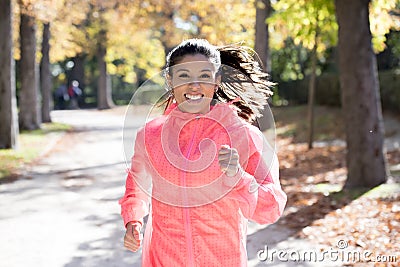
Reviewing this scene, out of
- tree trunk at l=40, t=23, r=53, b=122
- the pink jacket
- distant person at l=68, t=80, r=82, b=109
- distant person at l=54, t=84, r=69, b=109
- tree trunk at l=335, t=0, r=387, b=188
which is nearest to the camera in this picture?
the pink jacket

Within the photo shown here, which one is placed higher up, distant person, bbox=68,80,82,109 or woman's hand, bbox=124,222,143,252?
distant person, bbox=68,80,82,109

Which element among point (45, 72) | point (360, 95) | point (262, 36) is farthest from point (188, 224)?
point (45, 72)

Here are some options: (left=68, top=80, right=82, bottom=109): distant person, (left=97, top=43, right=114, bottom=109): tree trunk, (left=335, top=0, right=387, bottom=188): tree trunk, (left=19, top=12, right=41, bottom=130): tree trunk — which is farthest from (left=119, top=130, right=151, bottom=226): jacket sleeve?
(left=68, top=80, right=82, bottom=109): distant person

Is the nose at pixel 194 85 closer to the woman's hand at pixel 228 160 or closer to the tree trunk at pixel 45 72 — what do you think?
the woman's hand at pixel 228 160

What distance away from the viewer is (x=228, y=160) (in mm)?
2312

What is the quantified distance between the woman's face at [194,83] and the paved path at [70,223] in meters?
0.31

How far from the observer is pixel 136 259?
6.04 m

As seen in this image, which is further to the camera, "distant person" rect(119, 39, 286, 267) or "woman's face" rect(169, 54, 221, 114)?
"woman's face" rect(169, 54, 221, 114)

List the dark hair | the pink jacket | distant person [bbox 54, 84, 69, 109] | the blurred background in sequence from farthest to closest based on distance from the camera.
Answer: distant person [bbox 54, 84, 69, 109] → the blurred background → the dark hair → the pink jacket

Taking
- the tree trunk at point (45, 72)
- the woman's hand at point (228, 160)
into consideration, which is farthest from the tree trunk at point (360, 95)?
the tree trunk at point (45, 72)

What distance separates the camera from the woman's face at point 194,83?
264 cm

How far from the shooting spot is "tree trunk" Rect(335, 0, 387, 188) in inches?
364

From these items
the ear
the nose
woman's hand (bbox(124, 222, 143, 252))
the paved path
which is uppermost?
the ear

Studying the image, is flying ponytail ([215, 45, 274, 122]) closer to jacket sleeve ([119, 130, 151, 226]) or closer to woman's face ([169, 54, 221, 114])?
woman's face ([169, 54, 221, 114])
